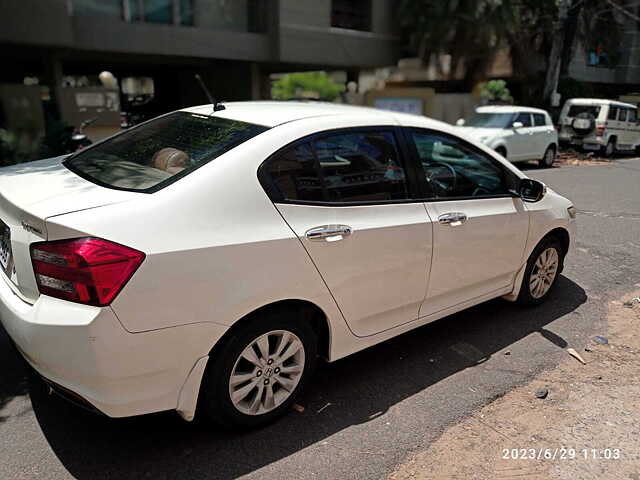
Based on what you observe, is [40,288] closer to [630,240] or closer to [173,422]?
[173,422]

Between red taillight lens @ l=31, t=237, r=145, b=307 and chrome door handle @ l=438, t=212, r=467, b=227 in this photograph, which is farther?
chrome door handle @ l=438, t=212, r=467, b=227

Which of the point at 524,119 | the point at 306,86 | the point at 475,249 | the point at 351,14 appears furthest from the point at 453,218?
the point at 306,86

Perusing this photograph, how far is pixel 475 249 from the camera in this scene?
3.72 metres

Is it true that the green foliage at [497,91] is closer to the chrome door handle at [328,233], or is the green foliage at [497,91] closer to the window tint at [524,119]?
the window tint at [524,119]

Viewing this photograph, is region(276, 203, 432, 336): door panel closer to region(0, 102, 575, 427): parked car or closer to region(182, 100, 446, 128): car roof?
region(0, 102, 575, 427): parked car

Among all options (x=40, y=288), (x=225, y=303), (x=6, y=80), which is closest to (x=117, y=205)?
(x=40, y=288)

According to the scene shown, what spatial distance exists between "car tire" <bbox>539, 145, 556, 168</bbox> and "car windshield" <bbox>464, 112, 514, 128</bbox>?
1.91 meters

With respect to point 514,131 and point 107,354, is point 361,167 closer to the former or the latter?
point 107,354

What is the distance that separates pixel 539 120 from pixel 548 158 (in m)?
1.12

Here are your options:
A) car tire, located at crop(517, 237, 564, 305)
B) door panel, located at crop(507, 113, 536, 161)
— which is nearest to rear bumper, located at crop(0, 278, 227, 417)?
car tire, located at crop(517, 237, 564, 305)

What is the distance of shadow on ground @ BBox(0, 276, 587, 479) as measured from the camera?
263 centimetres

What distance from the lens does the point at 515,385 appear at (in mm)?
3441

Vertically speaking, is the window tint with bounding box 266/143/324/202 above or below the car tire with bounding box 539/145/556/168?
above

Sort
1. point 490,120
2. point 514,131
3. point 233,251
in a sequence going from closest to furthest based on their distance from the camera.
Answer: point 233,251 → point 514,131 → point 490,120
